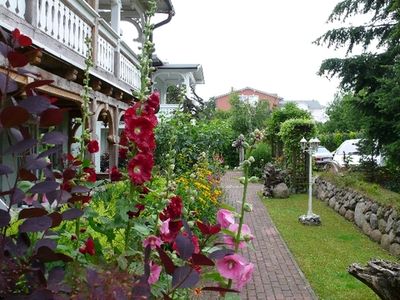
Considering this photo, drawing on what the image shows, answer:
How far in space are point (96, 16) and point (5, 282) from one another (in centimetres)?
737

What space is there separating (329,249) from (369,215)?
1.91 meters

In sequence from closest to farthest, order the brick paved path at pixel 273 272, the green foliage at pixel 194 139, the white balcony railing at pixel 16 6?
the white balcony railing at pixel 16 6
the brick paved path at pixel 273 272
the green foliage at pixel 194 139

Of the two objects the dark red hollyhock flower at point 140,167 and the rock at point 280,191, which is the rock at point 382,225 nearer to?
the rock at point 280,191

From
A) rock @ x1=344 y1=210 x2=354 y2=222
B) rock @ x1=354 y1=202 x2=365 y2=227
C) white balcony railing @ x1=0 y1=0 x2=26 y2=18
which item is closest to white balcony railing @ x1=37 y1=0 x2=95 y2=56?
white balcony railing @ x1=0 y1=0 x2=26 y2=18

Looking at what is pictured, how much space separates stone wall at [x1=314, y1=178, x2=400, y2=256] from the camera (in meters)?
8.20

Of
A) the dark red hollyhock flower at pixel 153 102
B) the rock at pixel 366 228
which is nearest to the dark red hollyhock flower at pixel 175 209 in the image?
the dark red hollyhock flower at pixel 153 102

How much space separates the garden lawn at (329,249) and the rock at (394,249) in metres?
0.10

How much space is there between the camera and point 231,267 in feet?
4.53

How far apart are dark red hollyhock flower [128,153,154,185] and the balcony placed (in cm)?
258

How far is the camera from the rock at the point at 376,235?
8934mm

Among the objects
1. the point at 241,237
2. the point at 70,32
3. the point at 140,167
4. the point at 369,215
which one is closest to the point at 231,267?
the point at 241,237

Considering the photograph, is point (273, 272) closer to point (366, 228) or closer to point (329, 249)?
point (329, 249)

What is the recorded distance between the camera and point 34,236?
1665mm

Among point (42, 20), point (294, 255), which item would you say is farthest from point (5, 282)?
point (294, 255)
